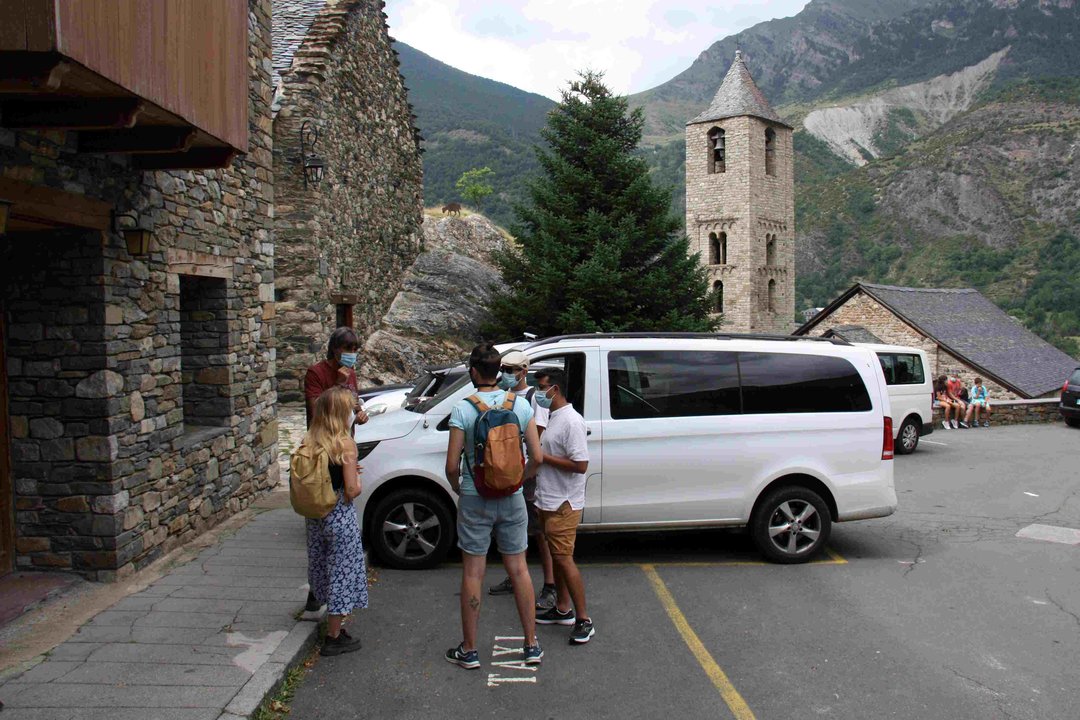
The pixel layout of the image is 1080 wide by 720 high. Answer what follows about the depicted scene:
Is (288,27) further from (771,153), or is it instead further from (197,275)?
(771,153)

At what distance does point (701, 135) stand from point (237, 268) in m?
54.6

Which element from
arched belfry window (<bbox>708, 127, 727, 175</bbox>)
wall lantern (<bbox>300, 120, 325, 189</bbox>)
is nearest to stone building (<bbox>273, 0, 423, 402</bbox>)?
wall lantern (<bbox>300, 120, 325, 189</bbox>)

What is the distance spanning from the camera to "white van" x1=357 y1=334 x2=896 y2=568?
7.27 m

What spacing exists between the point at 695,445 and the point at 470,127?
78.3 meters

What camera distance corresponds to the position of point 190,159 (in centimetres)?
682

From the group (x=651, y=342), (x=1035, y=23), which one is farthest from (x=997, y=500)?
(x=1035, y=23)

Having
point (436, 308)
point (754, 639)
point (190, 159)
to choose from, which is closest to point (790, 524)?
point (754, 639)

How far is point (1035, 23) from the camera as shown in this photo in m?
165

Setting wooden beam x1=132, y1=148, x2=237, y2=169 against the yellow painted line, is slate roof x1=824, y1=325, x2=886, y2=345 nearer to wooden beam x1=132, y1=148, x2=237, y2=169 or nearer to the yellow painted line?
the yellow painted line

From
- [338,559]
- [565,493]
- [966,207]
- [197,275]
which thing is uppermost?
[966,207]

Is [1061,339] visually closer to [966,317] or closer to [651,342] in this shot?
[966,317]

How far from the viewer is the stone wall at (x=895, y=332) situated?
3256cm

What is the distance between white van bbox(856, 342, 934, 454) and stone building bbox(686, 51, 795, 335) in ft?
133

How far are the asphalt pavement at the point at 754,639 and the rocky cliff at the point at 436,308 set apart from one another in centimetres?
1104
